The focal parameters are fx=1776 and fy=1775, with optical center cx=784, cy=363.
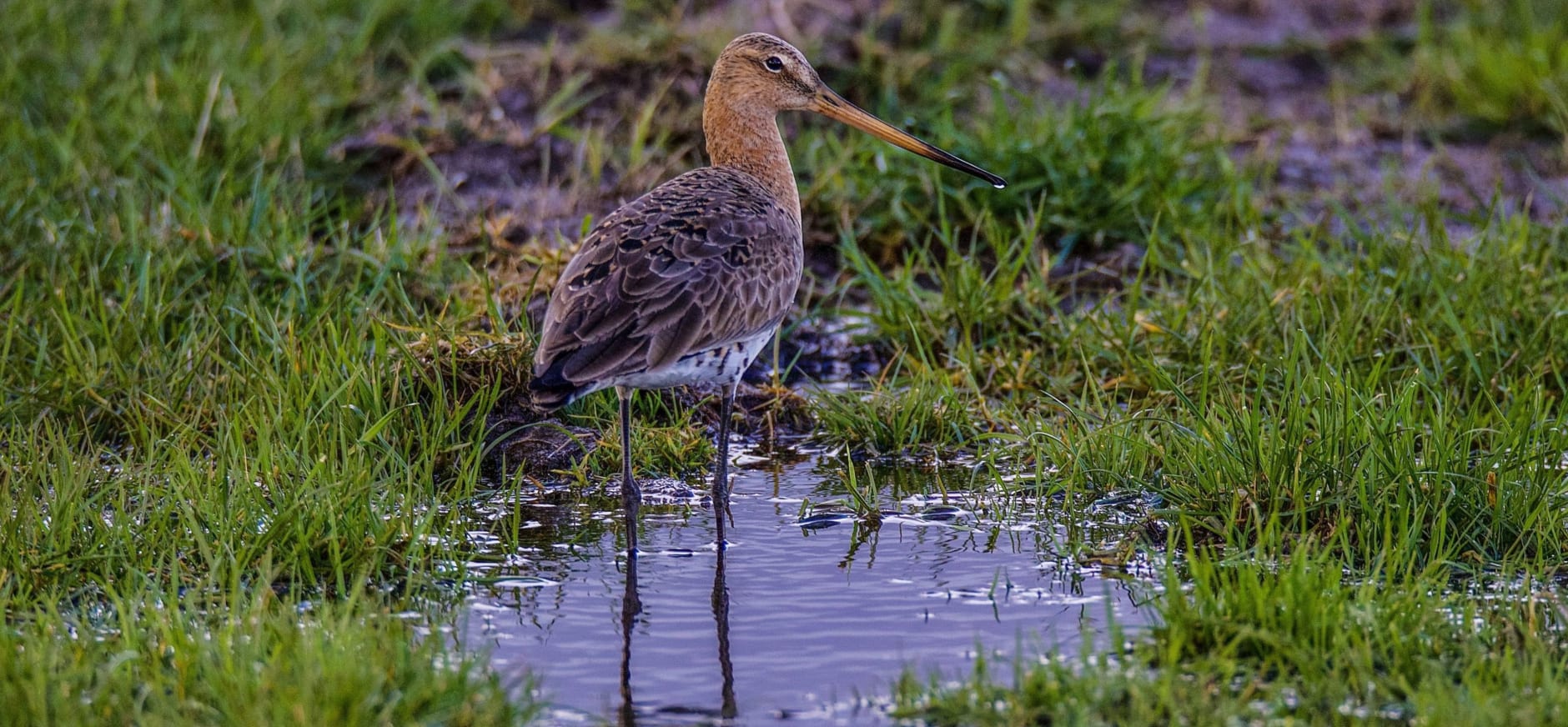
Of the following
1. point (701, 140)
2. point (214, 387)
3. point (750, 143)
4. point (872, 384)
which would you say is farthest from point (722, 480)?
point (701, 140)

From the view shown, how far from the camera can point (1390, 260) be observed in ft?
22.8

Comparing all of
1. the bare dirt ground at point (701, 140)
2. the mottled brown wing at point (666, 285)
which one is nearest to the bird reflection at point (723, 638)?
the mottled brown wing at point (666, 285)

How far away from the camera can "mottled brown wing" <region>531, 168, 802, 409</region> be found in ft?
17.0

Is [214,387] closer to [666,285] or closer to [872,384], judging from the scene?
[666,285]

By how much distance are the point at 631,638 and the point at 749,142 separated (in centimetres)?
233

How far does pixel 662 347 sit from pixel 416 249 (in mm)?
2031

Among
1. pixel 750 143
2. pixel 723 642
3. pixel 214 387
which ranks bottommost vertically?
pixel 723 642

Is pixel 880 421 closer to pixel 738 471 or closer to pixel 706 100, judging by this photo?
pixel 738 471

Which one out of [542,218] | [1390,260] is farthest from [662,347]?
[1390,260]

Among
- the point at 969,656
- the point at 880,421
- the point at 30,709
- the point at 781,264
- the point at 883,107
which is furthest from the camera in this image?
the point at 883,107

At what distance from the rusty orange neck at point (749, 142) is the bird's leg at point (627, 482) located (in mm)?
1181

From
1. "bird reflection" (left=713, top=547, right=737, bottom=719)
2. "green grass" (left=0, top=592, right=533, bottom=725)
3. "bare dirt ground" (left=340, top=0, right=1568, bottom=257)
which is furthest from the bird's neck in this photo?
"green grass" (left=0, top=592, right=533, bottom=725)

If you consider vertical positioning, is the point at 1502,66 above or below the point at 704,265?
above

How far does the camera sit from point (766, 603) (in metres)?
4.84
